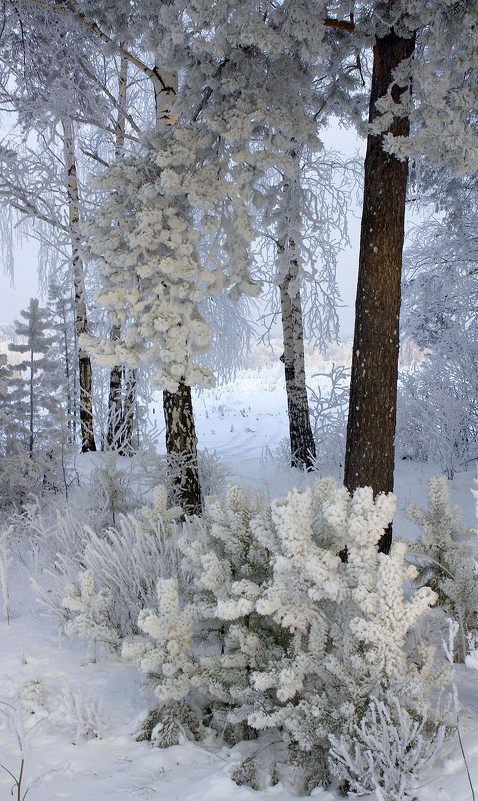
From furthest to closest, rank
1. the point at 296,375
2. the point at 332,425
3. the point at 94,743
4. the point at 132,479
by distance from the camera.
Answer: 1. the point at 332,425
2. the point at 296,375
3. the point at 132,479
4. the point at 94,743

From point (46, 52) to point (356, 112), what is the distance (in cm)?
350

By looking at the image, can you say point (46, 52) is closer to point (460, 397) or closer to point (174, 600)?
point (174, 600)

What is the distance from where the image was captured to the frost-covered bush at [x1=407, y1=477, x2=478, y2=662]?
3348 millimetres

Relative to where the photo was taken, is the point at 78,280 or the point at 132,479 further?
the point at 78,280

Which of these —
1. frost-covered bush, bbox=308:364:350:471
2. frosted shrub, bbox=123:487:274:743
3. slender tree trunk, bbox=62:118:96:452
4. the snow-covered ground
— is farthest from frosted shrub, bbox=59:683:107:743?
frost-covered bush, bbox=308:364:350:471

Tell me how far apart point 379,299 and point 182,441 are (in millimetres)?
2552

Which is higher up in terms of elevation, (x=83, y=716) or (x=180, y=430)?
(x=180, y=430)

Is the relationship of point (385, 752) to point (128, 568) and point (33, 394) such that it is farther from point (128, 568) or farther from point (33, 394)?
point (33, 394)

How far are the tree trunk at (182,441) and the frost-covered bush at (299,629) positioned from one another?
2767 mm

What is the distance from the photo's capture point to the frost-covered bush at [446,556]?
11.0 ft

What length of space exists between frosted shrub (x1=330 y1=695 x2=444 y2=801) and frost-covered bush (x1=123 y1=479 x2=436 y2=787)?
0.25 feet

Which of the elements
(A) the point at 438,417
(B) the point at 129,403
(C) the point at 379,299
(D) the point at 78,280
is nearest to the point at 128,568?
(C) the point at 379,299

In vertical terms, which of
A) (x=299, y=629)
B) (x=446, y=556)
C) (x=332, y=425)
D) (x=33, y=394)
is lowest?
(x=299, y=629)

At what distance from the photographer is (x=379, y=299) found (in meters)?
4.21
